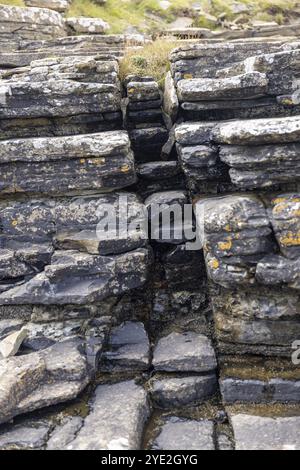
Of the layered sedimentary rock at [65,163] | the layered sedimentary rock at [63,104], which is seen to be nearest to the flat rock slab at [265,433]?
the layered sedimentary rock at [65,163]

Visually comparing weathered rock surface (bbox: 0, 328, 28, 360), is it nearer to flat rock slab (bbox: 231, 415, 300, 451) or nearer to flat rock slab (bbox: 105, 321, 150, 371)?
flat rock slab (bbox: 105, 321, 150, 371)

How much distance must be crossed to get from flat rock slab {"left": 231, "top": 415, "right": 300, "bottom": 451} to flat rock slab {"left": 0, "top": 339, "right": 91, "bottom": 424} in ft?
8.79

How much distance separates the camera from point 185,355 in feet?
25.8

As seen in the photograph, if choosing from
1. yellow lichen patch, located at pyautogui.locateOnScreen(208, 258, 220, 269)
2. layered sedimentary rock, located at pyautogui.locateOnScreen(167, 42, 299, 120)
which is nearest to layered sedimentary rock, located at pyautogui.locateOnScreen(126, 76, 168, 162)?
layered sedimentary rock, located at pyautogui.locateOnScreen(167, 42, 299, 120)

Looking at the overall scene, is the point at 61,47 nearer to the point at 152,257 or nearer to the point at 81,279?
the point at 152,257

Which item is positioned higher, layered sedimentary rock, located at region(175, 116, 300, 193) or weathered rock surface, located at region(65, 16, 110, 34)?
weathered rock surface, located at region(65, 16, 110, 34)

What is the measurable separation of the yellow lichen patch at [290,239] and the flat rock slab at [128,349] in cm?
321

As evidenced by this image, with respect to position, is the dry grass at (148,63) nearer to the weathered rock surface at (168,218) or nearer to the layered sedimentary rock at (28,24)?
the weathered rock surface at (168,218)

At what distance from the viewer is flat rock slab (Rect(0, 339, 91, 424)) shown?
6.78 metres

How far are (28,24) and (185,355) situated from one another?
17.1 m

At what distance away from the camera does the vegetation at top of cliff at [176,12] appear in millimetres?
24000

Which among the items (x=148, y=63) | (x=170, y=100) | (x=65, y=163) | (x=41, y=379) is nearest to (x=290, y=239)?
(x=170, y=100)

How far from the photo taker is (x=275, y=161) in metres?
7.56
